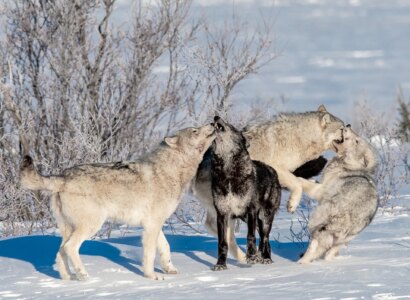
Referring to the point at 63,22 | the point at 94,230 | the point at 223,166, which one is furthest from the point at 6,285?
the point at 63,22

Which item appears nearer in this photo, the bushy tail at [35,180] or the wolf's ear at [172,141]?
the bushy tail at [35,180]

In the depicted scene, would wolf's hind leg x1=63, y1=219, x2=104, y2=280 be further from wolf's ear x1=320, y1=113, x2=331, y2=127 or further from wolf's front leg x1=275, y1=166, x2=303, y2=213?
wolf's ear x1=320, y1=113, x2=331, y2=127

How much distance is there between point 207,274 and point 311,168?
7.59 ft

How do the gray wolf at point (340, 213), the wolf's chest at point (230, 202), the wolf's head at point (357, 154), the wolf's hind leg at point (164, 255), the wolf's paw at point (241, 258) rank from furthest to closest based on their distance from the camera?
the wolf's head at point (357, 154) < the wolf's paw at point (241, 258) < the wolf's chest at point (230, 202) < the wolf's hind leg at point (164, 255) < the gray wolf at point (340, 213)

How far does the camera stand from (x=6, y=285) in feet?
29.1

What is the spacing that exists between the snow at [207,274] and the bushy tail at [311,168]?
90 centimetres

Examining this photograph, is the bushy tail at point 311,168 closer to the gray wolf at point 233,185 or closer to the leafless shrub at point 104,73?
the gray wolf at point 233,185

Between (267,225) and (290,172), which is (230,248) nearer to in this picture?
(267,225)

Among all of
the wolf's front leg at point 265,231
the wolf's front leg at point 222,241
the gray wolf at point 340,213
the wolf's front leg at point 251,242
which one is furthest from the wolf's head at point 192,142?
the gray wolf at point 340,213

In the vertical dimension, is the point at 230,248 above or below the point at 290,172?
below

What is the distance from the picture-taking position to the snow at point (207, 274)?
311 inches

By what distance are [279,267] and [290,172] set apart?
1.50 meters

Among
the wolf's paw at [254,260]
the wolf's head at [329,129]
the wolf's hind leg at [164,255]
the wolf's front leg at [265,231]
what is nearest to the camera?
the wolf's hind leg at [164,255]

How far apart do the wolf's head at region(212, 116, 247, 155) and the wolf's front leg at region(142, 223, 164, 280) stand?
105cm
